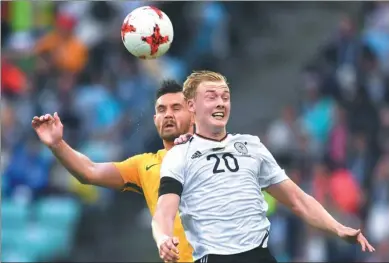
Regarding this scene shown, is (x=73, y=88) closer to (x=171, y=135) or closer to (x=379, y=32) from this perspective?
(x=379, y=32)

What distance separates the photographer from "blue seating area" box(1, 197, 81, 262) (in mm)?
15641

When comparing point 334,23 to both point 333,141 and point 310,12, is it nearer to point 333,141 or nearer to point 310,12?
point 310,12

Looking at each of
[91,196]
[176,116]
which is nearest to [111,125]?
[91,196]

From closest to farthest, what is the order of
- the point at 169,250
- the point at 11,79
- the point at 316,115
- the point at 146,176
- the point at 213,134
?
the point at 169,250 → the point at 213,134 → the point at 146,176 → the point at 316,115 → the point at 11,79

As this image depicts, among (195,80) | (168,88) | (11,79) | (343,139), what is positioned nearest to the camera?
(195,80)

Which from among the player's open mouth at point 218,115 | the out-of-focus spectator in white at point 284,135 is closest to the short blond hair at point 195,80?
the player's open mouth at point 218,115

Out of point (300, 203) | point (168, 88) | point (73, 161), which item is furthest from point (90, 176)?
point (300, 203)

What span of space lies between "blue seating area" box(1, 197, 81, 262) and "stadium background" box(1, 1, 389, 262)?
16 mm

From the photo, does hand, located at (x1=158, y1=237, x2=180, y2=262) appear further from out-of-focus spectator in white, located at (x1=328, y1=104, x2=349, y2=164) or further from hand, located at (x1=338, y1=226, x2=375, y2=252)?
out-of-focus spectator in white, located at (x1=328, y1=104, x2=349, y2=164)

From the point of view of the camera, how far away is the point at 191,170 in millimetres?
7895

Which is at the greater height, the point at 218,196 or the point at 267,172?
the point at 267,172

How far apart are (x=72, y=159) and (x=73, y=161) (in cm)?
2

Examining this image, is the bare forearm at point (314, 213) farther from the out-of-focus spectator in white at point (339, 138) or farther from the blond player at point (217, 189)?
the out-of-focus spectator in white at point (339, 138)

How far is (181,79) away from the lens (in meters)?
16.5
